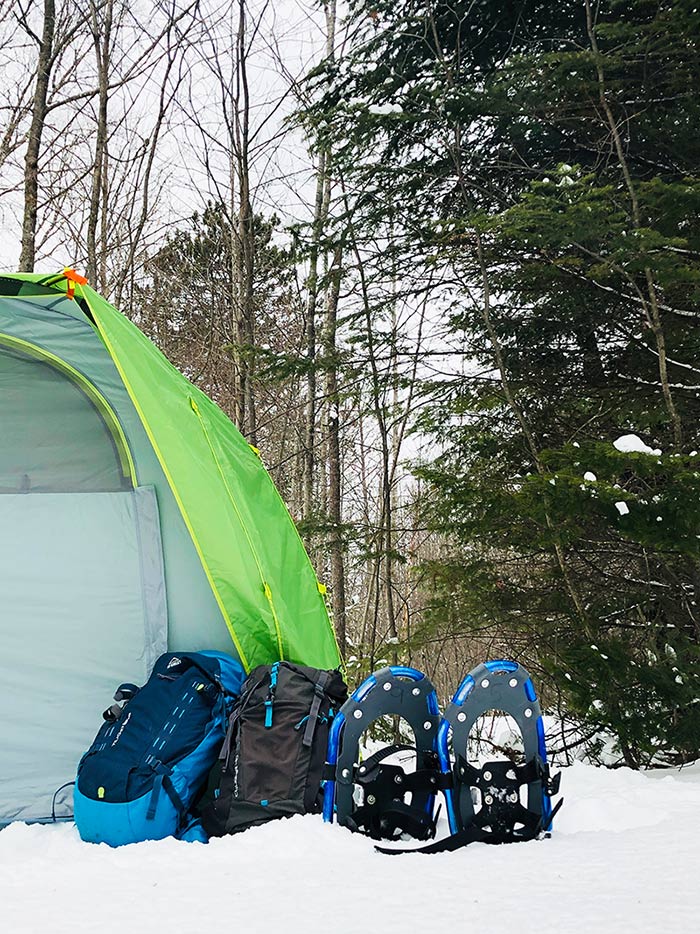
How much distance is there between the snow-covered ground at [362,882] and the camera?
1746mm

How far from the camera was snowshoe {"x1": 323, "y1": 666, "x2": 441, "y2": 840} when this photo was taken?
243 centimetres

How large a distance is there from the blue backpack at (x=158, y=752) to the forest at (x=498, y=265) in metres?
1.68

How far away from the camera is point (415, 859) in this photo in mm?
2188

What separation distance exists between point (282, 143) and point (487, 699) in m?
6.64

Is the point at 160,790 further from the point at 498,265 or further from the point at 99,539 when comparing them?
the point at 498,265

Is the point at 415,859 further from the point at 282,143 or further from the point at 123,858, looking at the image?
the point at 282,143

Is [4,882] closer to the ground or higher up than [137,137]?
closer to the ground

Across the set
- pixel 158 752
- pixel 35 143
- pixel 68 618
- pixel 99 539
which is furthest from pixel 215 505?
pixel 35 143

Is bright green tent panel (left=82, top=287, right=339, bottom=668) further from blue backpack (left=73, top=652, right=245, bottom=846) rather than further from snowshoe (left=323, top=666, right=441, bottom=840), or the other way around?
snowshoe (left=323, top=666, right=441, bottom=840)

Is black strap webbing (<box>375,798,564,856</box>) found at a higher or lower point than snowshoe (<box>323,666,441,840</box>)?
lower

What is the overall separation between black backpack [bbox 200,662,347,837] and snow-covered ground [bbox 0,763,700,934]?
0.12m

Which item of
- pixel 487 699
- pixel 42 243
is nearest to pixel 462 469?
pixel 487 699

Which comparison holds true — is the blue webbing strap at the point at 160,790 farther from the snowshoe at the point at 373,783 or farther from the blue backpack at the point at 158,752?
the snowshoe at the point at 373,783

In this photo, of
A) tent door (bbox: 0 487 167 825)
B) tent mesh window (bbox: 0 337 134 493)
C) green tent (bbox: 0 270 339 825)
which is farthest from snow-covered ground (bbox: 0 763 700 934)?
tent mesh window (bbox: 0 337 134 493)
